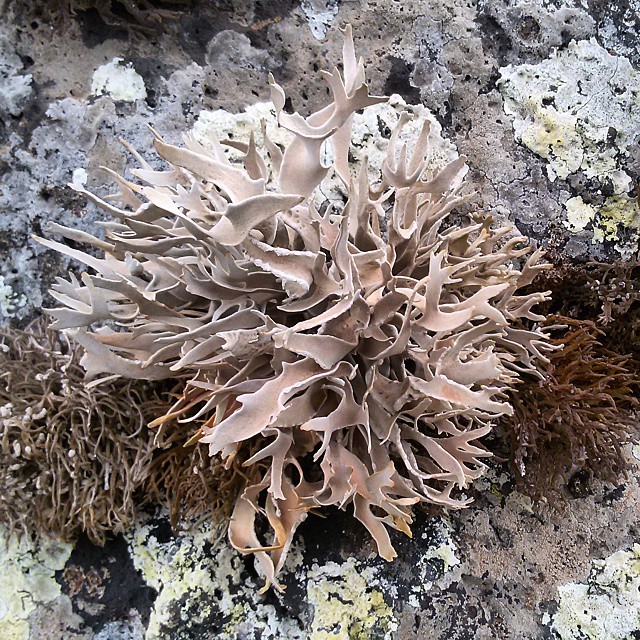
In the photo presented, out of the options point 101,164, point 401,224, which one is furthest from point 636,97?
point 101,164

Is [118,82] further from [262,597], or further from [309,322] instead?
[262,597]

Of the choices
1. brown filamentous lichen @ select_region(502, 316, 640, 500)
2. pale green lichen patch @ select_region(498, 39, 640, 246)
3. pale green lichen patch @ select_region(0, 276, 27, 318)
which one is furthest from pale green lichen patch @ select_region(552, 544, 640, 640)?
pale green lichen patch @ select_region(0, 276, 27, 318)

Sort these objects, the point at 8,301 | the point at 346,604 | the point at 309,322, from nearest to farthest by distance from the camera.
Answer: the point at 309,322, the point at 346,604, the point at 8,301

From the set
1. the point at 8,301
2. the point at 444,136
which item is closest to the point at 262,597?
the point at 8,301

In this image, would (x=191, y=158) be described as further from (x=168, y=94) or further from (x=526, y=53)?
(x=526, y=53)

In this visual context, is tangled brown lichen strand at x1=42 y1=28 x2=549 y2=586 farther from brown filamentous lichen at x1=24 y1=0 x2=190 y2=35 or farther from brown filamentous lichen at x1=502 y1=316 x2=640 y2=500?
brown filamentous lichen at x1=24 y1=0 x2=190 y2=35
